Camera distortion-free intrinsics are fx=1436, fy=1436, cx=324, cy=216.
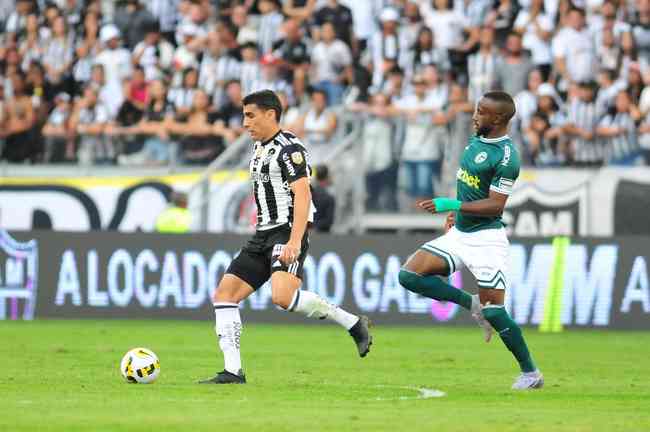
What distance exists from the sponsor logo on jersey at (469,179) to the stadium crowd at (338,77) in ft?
31.9

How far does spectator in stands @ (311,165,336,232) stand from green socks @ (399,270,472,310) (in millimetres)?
9084

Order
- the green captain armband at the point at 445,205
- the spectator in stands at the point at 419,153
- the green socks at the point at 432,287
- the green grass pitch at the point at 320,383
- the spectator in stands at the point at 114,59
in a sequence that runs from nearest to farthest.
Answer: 1. the green grass pitch at the point at 320,383
2. the green captain armband at the point at 445,205
3. the green socks at the point at 432,287
4. the spectator in stands at the point at 419,153
5. the spectator in stands at the point at 114,59

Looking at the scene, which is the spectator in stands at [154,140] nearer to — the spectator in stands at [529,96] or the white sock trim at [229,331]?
the spectator in stands at [529,96]

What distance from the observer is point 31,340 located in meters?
16.9

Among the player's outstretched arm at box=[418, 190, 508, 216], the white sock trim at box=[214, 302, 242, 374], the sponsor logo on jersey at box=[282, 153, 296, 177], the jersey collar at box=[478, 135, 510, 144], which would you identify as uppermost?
the jersey collar at box=[478, 135, 510, 144]

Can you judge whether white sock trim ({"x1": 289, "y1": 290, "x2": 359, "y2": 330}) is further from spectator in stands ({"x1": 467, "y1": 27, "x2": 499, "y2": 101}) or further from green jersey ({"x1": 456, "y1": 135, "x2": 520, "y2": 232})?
spectator in stands ({"x1": 467, "y1": 27, "x2": 499, "y2": 101})

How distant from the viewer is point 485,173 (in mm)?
11242

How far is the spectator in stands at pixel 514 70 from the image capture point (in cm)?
2234

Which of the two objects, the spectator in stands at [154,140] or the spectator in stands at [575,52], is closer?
the spectator in stands at [154,140]

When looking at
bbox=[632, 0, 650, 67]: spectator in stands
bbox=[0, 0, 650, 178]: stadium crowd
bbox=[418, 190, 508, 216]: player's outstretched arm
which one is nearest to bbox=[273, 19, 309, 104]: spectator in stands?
bbox=[0, 0, 650, 178]: stadium crowd

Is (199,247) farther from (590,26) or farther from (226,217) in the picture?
(590,26)

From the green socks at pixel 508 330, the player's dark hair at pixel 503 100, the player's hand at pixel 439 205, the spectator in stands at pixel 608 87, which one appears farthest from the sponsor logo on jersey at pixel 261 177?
the spectator in stands at pixel 608 87

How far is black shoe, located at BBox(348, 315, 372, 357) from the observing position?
11531mm

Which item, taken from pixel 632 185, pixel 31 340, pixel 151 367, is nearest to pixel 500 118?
pixel 151 367
